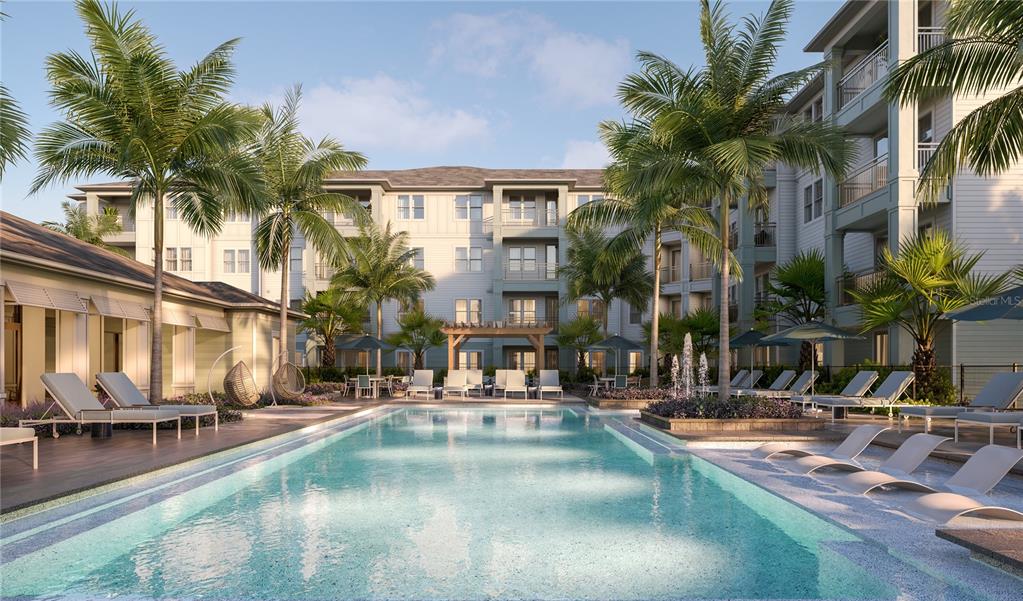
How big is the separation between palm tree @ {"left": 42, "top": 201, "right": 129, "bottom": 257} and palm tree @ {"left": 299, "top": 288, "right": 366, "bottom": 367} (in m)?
13.0

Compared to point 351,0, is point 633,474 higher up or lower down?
lower down

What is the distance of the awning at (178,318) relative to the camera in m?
18.0

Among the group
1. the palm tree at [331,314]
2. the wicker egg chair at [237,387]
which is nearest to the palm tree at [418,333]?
the palm tree at [331,314]

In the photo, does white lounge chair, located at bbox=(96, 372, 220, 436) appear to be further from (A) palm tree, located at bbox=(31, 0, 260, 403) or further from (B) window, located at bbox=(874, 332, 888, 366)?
(B) window, located at bbox=(874, 332, 888, 366)

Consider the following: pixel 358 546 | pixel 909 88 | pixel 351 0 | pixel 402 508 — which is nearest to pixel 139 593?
pixel 358 546

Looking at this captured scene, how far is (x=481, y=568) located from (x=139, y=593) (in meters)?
2.23

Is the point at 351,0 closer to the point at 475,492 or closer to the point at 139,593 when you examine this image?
the point at 475,492

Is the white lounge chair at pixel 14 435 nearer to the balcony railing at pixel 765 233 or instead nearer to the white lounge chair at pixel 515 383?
the white lounge chair at pixel 515 383

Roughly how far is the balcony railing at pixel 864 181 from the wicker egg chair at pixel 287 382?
16427 mm

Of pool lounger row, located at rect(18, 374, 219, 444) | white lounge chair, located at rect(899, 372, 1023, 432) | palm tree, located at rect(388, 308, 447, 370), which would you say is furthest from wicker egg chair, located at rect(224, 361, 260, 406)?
white lounge chair, located at rect(899, 372, 1023, 432)

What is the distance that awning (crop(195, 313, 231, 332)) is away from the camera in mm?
20047

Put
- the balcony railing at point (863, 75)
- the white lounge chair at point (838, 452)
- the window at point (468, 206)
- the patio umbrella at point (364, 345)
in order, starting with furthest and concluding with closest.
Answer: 1. the window at point (468, 206)
2. the patio umbrella at point (364, 345)
3. the balcony railing at point (863, 75)
4. the white lounge chair at point (838, 452)

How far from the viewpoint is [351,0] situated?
21.5m

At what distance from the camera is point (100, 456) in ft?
30.5
